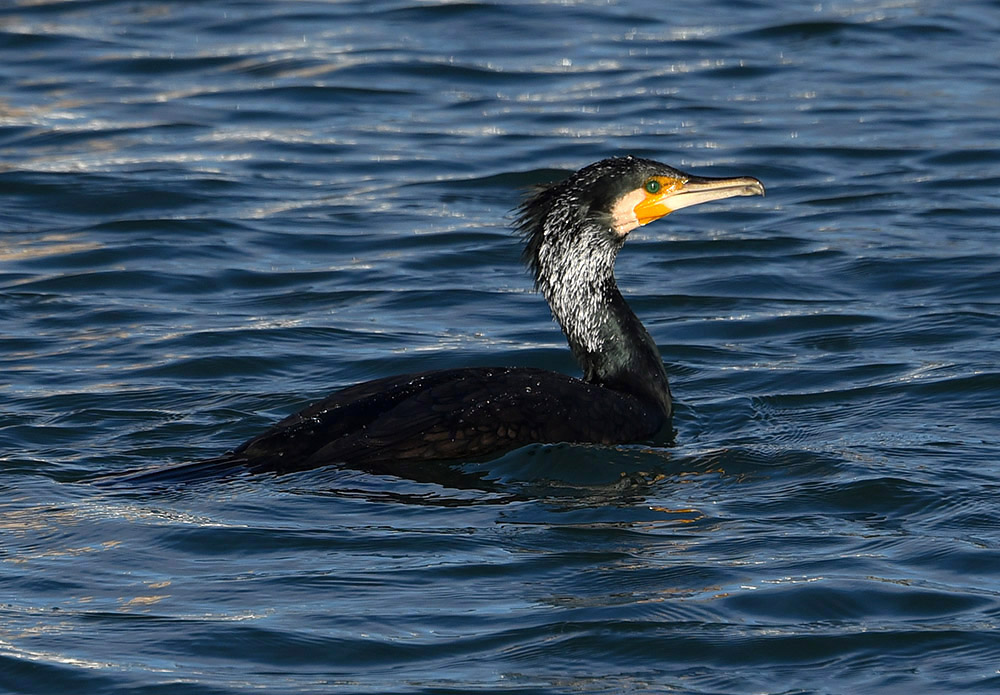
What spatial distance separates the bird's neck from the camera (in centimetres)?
809

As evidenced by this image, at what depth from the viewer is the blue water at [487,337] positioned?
18.6 ft

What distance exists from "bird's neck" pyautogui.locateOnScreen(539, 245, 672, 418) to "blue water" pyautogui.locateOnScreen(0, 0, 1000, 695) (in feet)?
1.59

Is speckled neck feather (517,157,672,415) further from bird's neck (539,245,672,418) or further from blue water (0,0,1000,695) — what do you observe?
blue water (0,0,1000,695)

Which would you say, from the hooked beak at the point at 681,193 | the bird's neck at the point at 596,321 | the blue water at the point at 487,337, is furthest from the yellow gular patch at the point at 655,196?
the blue water at the point at 487,337

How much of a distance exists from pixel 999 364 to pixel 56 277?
18.1ft

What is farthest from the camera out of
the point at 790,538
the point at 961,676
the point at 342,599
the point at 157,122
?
the point at 157,122

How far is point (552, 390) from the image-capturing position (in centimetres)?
740

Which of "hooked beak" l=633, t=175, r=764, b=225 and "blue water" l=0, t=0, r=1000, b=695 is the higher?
"hooked beak" l=633, t=175, r=764, b=225

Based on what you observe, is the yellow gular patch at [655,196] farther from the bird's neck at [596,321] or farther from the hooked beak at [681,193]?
the bird's neck at [596,321]

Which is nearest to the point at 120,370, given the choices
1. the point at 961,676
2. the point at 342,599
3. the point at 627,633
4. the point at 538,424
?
the point at 538,424

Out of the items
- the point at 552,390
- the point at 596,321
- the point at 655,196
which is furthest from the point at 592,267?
the point at 552,390

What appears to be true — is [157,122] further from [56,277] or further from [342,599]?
[342,599]

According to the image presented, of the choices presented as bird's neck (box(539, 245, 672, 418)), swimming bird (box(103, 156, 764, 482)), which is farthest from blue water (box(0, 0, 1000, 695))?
bird's neck (box(539, 245, 672, 418))

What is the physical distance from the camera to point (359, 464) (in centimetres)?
692
